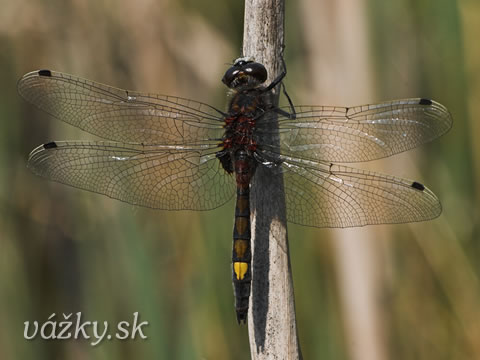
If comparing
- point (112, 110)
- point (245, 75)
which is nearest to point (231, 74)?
point (245, 75)

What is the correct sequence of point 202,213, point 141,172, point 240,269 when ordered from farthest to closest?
point 202,213, point 141,172, point 240,269

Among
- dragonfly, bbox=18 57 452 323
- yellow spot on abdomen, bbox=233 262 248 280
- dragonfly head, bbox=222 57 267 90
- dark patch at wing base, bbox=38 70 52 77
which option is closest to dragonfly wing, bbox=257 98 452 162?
dragonfly, bbox=18 57 452 323

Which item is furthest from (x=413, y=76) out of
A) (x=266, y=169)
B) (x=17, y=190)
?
(x=17, y=190)

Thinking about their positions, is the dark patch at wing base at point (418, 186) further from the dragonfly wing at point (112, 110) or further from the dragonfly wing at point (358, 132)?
the dragonfly wing at point (112, 110)

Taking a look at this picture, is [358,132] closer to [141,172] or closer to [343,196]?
[343,196]

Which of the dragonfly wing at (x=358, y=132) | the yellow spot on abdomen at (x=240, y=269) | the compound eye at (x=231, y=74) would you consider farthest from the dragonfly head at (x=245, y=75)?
the yellow spot on abdomen at (x=240, y=269)

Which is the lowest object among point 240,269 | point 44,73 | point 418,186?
point 240,269

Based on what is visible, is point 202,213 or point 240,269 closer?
point 240,269
